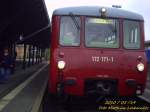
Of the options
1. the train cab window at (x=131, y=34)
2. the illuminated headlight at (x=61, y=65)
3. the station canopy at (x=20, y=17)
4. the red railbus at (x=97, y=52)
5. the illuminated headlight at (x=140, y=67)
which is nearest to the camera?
the illuminated headlight at (x=61, y=65)

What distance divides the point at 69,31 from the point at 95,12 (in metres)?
0.90

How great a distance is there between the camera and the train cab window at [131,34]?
14648mm

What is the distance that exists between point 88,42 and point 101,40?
36 cm

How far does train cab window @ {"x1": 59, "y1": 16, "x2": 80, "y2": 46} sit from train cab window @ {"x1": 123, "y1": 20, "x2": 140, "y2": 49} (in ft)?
4.43

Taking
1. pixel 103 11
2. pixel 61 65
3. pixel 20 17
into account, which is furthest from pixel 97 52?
pixel 20 17

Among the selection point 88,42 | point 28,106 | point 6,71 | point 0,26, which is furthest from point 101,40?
point 0,26

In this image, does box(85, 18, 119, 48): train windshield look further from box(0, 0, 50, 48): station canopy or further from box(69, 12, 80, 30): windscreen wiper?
box(0, 0, 50, 48): station canopy

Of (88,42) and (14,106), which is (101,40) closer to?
(88,42)

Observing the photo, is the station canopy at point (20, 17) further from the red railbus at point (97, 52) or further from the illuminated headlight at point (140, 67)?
the illuminated headlight at point (140, 67)

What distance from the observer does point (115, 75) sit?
14.1m

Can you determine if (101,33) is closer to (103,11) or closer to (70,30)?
(103,11)

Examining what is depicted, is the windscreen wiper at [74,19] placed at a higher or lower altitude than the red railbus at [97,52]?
higher

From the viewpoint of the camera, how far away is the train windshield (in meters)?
14.4

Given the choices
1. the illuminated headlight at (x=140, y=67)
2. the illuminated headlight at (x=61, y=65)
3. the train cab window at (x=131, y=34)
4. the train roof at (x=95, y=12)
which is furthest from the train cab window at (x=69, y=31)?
the illuminated headlight at (x=140, y=67)
